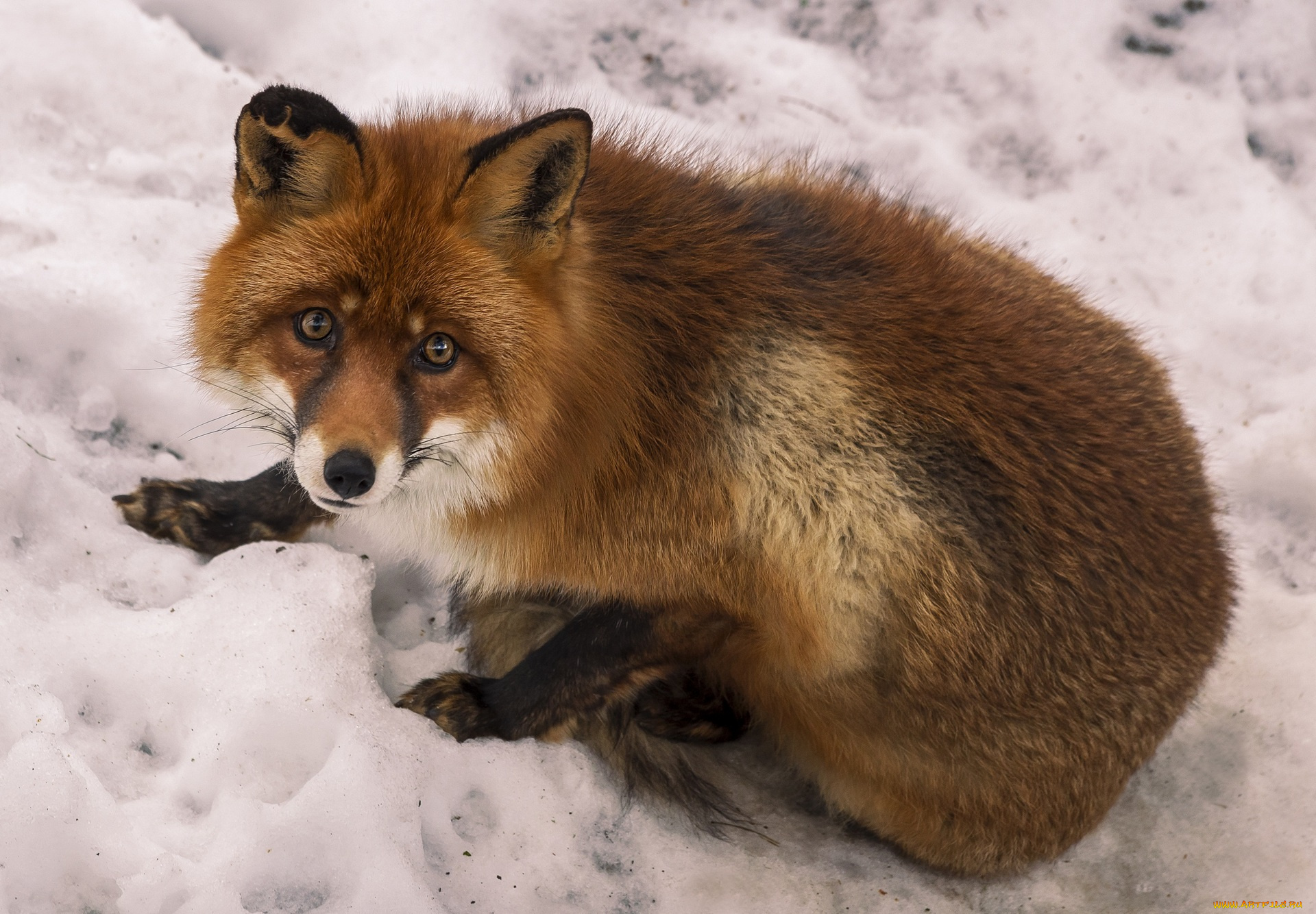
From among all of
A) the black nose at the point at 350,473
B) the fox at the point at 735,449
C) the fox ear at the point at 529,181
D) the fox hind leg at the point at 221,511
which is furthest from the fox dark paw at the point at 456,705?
the fox ear at the point at 529,181

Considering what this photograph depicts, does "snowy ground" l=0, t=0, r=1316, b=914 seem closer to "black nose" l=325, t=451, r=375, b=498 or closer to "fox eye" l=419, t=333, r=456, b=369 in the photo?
"black nose" l=325, t=451, r=375, b=498

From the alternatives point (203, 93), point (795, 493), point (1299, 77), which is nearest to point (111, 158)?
point (203, 93)

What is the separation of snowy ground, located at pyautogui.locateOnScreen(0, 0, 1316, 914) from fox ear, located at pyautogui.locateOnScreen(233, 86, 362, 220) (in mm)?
1048

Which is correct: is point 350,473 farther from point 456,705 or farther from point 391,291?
point 456,705

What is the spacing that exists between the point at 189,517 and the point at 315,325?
3.69ft

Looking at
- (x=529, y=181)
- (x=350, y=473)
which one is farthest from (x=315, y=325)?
(x=529, y=181)

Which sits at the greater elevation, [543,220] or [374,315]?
[543,220]

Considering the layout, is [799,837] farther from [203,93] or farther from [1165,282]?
[203,93]

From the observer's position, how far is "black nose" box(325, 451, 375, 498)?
1.98 m

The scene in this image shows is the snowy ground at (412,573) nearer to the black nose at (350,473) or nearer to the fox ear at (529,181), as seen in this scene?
the black nose at (350,473)

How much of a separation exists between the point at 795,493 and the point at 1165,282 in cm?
259

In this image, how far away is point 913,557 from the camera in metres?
2.32

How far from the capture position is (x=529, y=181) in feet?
6.62

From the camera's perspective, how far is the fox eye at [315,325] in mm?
2076
